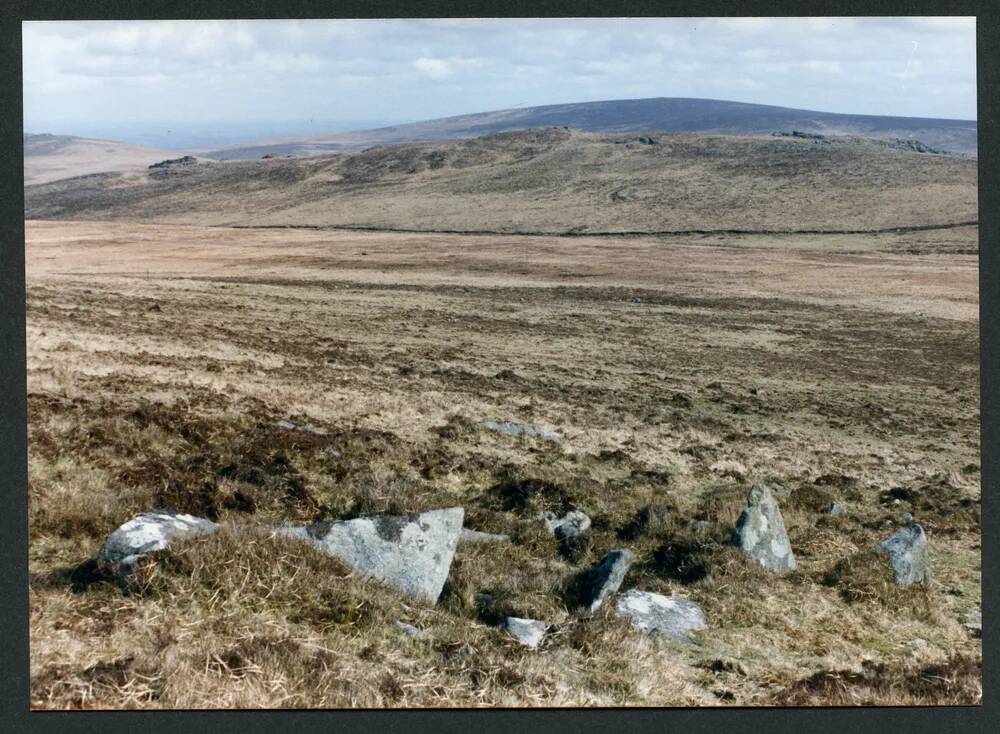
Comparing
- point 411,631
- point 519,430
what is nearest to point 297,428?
point 519,430

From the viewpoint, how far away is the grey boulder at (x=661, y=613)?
8.75 meters

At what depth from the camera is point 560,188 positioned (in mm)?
114688

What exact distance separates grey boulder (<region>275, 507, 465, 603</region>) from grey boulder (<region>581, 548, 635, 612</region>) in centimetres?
169

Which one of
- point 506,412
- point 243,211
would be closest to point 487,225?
point 243,211

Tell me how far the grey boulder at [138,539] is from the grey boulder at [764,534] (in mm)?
6826

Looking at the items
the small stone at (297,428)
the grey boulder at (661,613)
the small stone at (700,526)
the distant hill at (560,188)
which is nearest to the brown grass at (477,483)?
the small stone at (700,526)

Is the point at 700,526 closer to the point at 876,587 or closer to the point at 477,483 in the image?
the point at 876,587

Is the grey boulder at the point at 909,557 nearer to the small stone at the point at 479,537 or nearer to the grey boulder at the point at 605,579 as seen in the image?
the grey boulder at the point at 605,579

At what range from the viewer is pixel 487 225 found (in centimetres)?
9506

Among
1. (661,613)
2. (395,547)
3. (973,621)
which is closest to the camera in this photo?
(395,547)

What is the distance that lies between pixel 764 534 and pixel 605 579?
9.61 ft

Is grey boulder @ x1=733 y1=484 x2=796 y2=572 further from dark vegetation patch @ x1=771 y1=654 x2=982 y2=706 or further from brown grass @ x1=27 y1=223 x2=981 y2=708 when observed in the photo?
dark vegetation patch @ x1=771 y1=654 x2=982 y2=706

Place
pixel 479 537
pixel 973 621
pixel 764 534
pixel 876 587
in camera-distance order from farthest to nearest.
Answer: pixel 479 537, pixel 764 534, pixel 876 587, pixel 973 621

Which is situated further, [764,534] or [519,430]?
[519,430]
